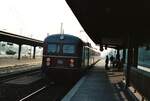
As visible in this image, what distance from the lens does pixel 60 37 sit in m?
20.8

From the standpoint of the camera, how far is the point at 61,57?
789 inches

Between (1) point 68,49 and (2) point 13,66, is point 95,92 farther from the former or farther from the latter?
(2) point 13,66

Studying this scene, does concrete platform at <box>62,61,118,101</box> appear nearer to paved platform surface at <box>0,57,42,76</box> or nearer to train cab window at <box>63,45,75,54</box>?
train cab window at <box>63,45,75,54</box>

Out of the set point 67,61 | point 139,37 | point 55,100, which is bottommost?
point 55,100

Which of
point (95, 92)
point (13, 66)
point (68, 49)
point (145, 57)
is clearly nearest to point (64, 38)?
point (68, 49)

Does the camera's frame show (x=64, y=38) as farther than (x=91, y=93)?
Yes

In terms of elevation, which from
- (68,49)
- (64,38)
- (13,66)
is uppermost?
(64,38)

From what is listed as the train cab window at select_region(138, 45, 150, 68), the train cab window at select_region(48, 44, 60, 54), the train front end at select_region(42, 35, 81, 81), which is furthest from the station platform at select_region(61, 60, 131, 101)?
the train cab window at select_region(48, 44, 60, 54)

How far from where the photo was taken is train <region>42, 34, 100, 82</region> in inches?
780

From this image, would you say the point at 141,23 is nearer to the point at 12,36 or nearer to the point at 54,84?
the point at 54,84

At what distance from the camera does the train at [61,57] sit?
19.8m

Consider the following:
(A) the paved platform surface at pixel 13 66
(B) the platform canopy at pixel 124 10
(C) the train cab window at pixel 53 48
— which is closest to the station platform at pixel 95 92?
(C) the train cab window at pixel 53 48

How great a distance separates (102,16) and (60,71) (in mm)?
3667

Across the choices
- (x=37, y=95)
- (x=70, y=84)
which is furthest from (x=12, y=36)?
(x=37, y=95)
